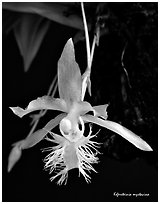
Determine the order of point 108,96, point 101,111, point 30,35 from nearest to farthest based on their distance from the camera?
point 101,111
point 108,96
point 30,35

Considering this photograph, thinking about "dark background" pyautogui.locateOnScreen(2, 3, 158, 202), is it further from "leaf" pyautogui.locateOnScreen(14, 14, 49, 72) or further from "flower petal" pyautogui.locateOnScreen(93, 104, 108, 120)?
"flower petal" pyautogui.locateOnScreen(93, 104, 108, 120)

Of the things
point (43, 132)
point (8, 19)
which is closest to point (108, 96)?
point (43, 132)

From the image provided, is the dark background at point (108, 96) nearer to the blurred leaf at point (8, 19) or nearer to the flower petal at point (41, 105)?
the blurred leaf at point (8, 19)

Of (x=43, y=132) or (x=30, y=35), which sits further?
(x=30, y=35)

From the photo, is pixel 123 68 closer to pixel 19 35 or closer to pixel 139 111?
pixel 139 111

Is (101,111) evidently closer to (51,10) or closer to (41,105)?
(41,105)
